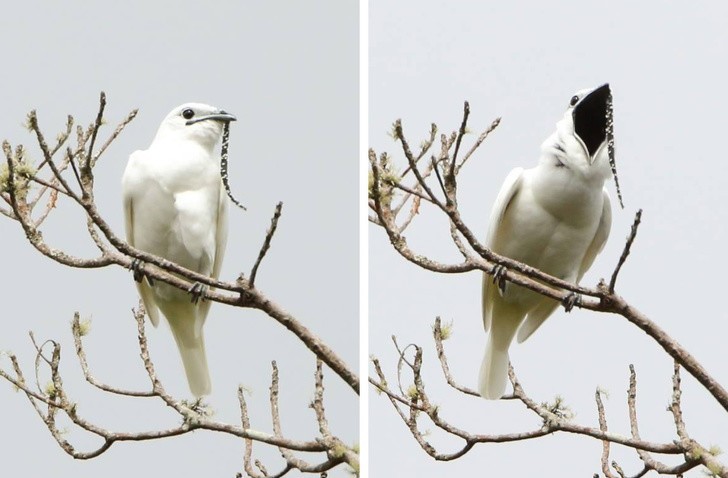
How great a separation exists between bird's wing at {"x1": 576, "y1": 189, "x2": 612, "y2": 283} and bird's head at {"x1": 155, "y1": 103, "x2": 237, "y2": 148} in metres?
0.71

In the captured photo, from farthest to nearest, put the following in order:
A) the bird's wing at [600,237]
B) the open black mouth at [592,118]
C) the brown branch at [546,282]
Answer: the bird's wing at [600,237] < the open black mouth at [592,118] < the brown branch at [546,282]

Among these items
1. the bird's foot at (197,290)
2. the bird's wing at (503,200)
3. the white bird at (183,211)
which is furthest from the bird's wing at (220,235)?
the bird's wing at (503,200)

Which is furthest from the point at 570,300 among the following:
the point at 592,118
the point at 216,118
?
the point at 216,118

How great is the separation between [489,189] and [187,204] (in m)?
0.64

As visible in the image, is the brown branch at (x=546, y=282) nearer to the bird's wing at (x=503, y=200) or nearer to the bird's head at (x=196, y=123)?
the bird's wing at (x=503, y=200)

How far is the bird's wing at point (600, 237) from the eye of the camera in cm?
196

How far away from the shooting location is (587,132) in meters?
1.88

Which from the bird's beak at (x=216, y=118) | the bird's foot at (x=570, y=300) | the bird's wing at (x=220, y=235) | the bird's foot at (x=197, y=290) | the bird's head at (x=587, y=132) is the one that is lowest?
the bird's foot at (x=197, y=290)

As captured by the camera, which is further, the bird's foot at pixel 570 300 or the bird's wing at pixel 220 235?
the bird's wing at pixel 220 235

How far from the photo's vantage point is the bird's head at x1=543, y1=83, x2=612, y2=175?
1.86 meters

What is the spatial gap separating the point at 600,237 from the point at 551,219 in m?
0.12

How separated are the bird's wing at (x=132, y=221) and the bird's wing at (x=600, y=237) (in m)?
0.80

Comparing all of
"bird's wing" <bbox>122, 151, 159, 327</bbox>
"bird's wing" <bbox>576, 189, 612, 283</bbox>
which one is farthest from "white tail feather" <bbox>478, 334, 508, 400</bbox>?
"bird's wing" <bbox>122, 151, 159, 327</bbox>

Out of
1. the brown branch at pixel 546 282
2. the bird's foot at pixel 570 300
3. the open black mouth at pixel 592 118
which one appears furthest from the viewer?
the open black mouth at pixel 592 118
